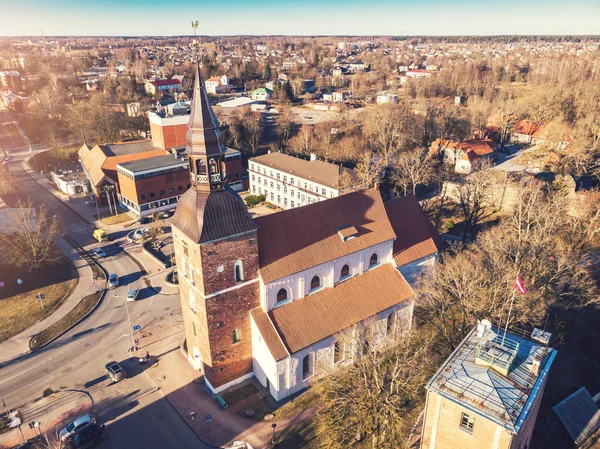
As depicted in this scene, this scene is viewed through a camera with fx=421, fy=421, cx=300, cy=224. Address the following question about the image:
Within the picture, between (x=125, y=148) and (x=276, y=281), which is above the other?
(x=276, y=281)

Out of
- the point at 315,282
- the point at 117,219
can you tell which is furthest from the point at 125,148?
the point at 315,282

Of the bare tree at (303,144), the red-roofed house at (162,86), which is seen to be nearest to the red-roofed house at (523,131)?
the bare tree at (303,144)

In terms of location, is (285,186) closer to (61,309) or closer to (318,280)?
(318,280)

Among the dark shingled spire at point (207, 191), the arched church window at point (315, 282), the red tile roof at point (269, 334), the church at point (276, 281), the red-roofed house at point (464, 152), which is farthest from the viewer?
the red-roofed house at point (464, 152)

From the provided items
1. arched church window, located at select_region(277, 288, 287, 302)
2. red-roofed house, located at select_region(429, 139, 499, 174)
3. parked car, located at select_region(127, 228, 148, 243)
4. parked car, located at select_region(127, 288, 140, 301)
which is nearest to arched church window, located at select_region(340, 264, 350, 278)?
arched church window, located at select_region(277, 288, 287, 302)

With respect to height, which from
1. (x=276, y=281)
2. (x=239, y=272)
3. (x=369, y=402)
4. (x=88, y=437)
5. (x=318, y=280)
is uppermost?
(x=239, y=272)

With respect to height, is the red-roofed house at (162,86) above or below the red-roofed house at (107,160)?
above

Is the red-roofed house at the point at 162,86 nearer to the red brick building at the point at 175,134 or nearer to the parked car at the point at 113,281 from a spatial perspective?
the red brick building at the point at 175,134
